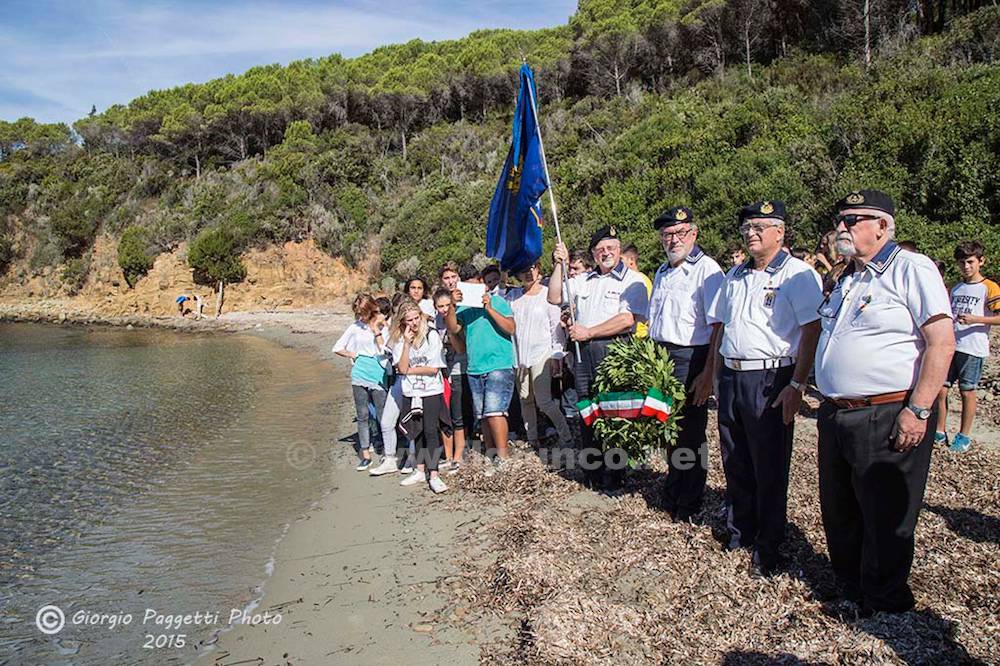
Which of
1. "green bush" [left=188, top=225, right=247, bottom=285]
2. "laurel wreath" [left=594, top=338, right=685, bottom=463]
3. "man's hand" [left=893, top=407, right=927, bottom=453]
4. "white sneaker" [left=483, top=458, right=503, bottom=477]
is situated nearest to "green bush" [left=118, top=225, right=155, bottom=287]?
"green bush" [left=188, top=225, right=247, bottom=285]

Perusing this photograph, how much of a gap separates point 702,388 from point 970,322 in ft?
10.8

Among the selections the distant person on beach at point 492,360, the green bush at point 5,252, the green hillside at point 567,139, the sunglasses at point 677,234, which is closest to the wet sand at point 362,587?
the distant person on beach at point 492,360

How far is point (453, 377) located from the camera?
7.46 meters

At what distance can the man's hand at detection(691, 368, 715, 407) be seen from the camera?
15.4ft

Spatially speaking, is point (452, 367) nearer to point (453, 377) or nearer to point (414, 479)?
point (453, 377)

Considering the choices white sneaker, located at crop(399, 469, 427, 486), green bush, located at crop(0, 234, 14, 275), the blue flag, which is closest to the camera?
the blue flag

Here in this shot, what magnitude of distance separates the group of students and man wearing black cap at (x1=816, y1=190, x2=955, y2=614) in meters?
2.87

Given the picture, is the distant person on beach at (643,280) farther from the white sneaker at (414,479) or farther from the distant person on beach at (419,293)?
the white sneaker at (414,479)

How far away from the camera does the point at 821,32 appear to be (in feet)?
95.0

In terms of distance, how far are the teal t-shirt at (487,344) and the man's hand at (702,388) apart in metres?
2.15

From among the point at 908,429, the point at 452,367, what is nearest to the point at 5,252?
the point at 452,367

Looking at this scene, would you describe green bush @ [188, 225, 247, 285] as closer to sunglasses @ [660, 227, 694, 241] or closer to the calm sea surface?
the calm sea surface

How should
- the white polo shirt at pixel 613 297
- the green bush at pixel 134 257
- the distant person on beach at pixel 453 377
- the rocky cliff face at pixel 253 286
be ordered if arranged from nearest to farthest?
the white polo shirt at pixel 613 297 → the distant person on beach at pixel 453 377 → the rocky cliff face at pixel 253 286 → the green bush at pixel 134 257

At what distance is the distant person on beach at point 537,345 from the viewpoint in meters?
6.93
